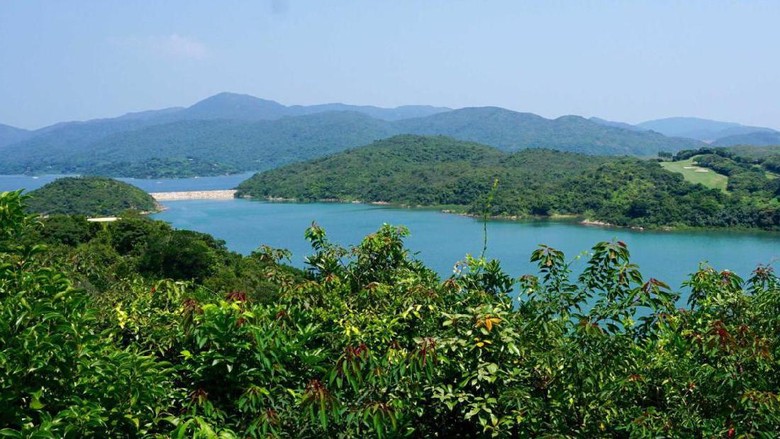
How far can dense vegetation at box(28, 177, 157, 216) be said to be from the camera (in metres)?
49.0

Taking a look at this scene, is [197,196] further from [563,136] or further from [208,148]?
[563,136]

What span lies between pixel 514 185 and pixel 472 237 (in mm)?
20024

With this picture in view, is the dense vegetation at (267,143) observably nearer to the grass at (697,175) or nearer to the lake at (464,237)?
the lake at (464,237)

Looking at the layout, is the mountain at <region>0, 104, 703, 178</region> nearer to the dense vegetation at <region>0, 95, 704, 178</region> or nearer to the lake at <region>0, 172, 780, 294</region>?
the dense vegetation at <region>0, 95, 704, 178</region>

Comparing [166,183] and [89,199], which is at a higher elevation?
[166,183]

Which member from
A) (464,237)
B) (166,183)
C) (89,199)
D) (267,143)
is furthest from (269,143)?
(464,237)

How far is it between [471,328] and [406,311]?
44 centimetres

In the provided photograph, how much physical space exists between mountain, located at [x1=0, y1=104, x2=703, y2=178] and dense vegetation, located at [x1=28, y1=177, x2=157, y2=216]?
2358 inches

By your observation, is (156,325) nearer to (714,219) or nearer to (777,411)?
(777,411)

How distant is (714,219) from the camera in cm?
4212

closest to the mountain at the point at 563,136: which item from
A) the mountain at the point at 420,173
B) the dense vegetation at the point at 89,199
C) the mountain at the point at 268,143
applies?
the mountain at the point at 268,143

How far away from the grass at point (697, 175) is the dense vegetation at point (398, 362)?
51223mm

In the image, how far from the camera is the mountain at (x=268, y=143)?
13000cm

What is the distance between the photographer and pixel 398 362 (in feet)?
6.73
